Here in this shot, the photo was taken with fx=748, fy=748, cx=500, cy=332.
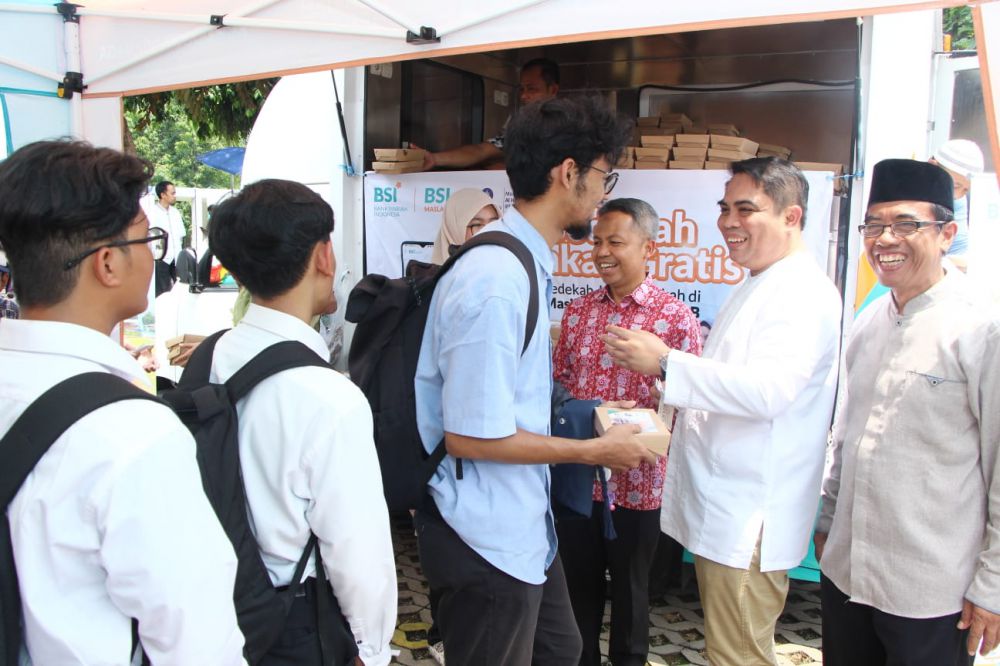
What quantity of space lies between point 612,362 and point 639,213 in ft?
2.06

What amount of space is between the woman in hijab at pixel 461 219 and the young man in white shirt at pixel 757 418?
156cm

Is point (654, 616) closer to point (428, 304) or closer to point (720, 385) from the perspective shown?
point (720, 385)

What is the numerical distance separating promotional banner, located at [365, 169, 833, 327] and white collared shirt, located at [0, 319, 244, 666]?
2881 mm

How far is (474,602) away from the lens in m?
1.83

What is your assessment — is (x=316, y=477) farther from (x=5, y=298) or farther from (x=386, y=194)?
(x=386, y=194)

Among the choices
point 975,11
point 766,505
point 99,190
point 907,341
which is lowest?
point 766,505

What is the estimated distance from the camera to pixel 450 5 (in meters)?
2.60

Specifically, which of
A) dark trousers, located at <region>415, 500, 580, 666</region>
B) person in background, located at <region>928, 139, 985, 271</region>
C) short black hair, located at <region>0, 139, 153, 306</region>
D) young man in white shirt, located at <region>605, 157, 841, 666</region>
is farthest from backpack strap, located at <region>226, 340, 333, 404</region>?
person in background, located at <region>928, 139, 985, 271</region>

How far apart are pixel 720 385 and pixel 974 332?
0.61 metres

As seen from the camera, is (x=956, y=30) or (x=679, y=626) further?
(x=956, y=30)

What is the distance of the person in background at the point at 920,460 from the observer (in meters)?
1.79

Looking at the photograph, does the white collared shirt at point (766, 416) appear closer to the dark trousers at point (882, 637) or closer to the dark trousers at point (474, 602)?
the dark trousers at point (882, 637)

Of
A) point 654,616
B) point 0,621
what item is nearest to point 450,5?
point 0,621

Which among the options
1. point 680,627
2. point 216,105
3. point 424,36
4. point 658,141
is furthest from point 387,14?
point 216,105
